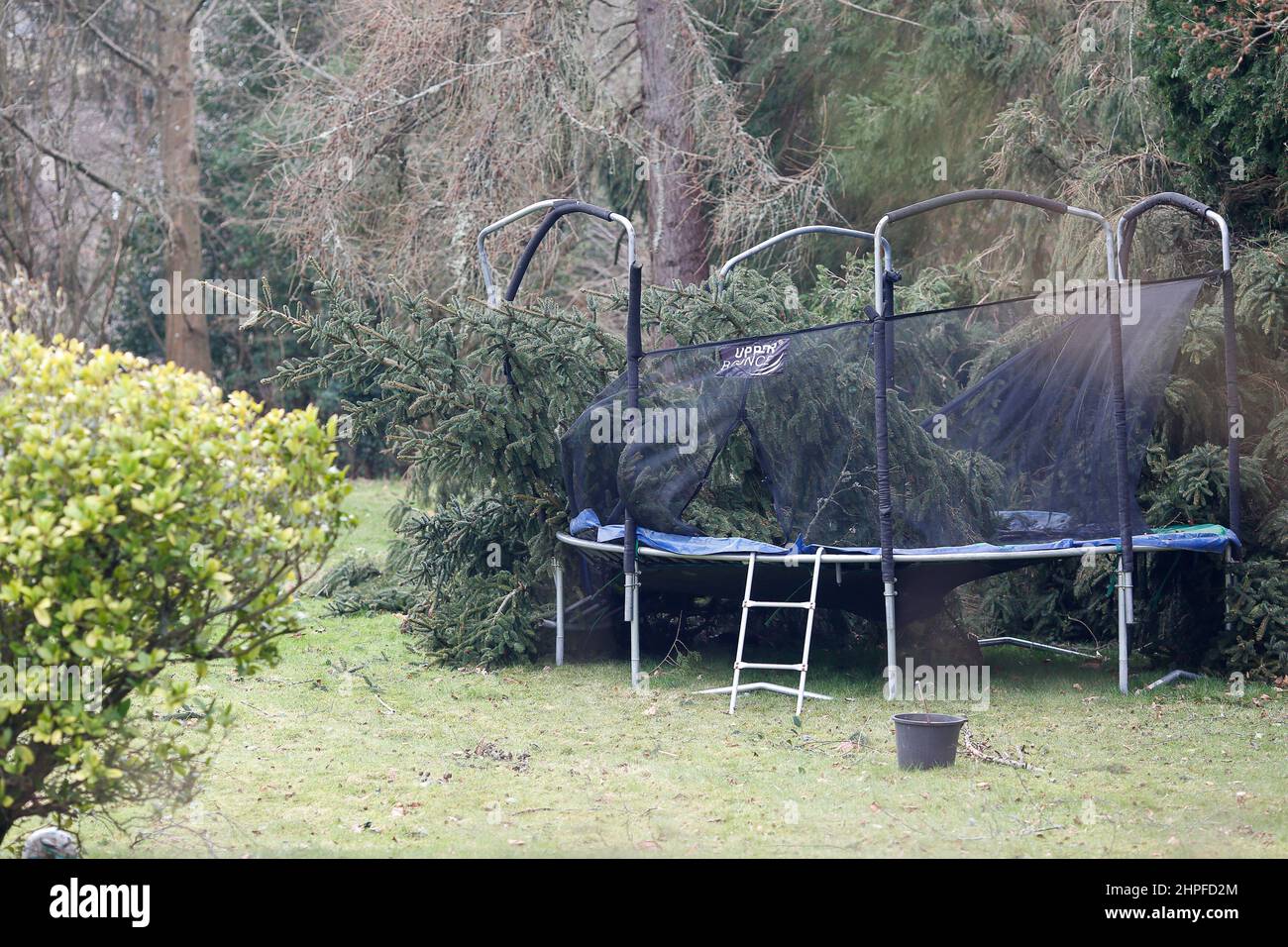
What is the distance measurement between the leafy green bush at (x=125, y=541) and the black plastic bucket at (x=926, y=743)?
305cm

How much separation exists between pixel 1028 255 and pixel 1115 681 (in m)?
4.98

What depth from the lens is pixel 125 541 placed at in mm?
4219

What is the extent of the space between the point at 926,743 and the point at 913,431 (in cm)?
248

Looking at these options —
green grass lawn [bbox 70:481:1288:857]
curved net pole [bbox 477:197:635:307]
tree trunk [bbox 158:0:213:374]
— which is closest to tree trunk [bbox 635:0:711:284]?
curved net pole [bbox 477:197:635:307]

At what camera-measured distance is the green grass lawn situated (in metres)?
5.39

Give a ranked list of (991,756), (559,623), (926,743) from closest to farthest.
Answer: (926,743) → (991,756) → (559,623)

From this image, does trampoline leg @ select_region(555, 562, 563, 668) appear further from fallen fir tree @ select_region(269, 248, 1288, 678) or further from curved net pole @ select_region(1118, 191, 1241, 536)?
curved net pole @ select_region(1118, 191, 1241, 536)

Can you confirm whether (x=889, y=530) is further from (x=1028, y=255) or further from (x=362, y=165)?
(x=362, y=165)

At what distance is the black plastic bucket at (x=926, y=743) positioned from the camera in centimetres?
644

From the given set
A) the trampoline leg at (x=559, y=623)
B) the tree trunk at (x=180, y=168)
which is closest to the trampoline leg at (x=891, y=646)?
the trampoline leg at (x=559, y=623)

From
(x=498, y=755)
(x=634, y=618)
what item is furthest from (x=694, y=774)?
(x=634, y=618)

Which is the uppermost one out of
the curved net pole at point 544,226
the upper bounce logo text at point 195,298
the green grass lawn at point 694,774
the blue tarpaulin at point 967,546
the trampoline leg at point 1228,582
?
the upper bounce logo text at point 195,298

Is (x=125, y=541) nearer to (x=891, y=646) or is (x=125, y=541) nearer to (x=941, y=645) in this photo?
(x=891, y=646)

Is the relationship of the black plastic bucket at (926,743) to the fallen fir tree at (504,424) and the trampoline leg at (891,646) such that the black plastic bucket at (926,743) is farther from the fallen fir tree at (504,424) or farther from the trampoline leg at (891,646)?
the fallen fir tree at (504,424)
